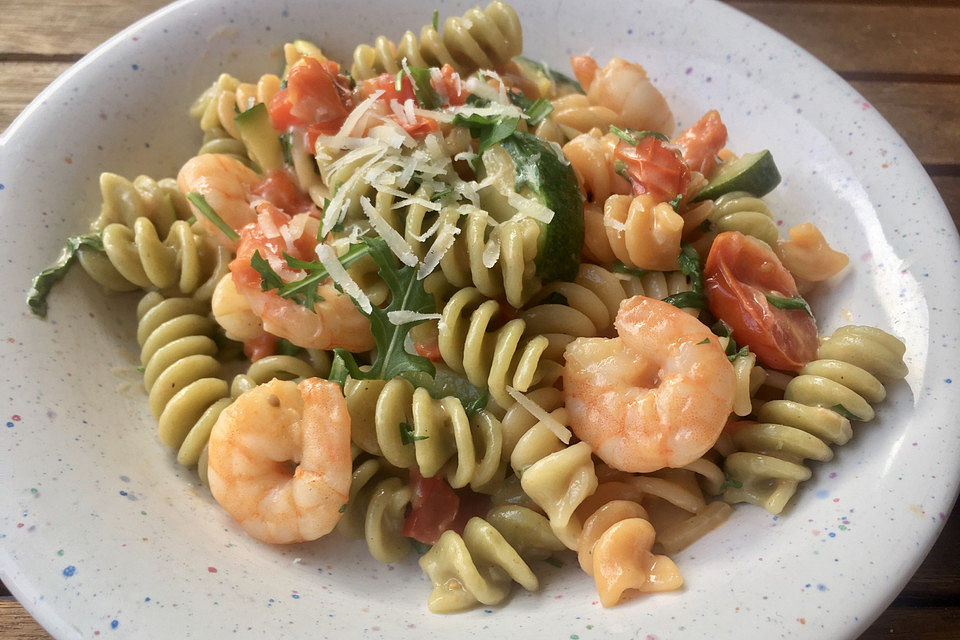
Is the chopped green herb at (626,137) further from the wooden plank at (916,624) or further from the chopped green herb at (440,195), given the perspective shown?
the wooden plank at (916,624)

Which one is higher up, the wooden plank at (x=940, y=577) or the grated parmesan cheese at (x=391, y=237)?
the grated parmesan cheese at (x=391, y=237)

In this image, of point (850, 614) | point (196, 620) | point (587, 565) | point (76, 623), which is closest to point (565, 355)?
point (587, 565)

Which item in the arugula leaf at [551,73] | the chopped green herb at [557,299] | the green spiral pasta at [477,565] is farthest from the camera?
the arugula leaf at [551,73]

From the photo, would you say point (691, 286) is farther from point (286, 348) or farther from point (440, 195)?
point (286, 348)

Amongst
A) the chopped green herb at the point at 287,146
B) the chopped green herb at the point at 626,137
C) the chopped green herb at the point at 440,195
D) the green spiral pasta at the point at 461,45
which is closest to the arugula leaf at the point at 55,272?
the chopped green herb at the point at 287,146

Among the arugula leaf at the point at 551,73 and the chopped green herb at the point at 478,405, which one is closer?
the chopped green herb at the point at 478,405

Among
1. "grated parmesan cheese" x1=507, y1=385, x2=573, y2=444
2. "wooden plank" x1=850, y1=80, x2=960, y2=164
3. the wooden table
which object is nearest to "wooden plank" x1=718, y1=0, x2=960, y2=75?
the wooden table
